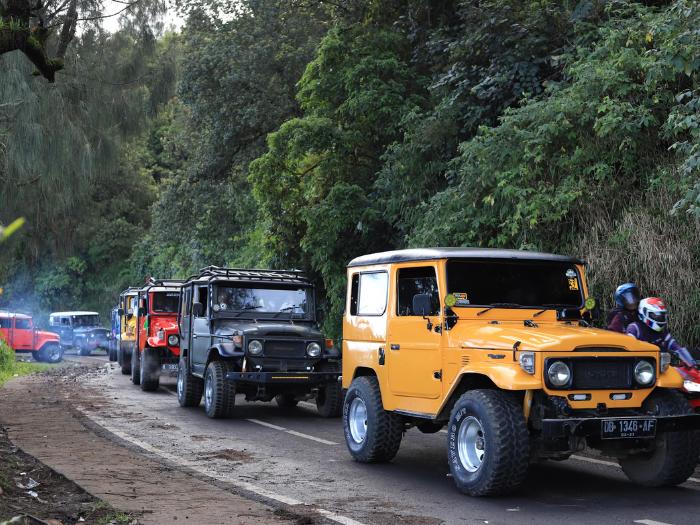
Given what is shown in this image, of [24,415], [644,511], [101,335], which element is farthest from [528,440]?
[101,335]

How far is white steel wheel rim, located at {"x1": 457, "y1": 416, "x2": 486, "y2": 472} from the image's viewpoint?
27.1 feet

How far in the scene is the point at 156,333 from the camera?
2117 cm

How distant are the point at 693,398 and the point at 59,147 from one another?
17.2 metres

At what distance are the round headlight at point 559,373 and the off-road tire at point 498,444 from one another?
0.40m

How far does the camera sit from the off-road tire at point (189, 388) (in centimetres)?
1634

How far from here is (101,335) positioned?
45.8 m

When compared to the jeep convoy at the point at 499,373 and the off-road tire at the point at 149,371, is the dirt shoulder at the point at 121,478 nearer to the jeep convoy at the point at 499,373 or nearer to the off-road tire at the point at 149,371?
the jeep convoy at the point at 499,373

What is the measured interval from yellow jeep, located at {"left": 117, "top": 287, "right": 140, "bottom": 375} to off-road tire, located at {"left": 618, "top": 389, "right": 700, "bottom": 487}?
1785 cm

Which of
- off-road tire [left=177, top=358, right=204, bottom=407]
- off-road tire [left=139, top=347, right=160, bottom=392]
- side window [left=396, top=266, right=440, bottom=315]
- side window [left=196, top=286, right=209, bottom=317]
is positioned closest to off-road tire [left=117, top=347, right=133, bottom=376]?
off-road tire [left=139, top=347, right=160, bottom=392]

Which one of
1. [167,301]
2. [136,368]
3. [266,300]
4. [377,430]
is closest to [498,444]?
[377,430]

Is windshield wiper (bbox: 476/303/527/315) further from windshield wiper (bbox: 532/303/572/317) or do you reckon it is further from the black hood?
the black hood

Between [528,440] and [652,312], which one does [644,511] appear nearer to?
[528,440]

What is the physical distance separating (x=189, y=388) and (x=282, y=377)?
2.84 metres

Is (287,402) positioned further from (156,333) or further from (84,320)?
(84,320)
